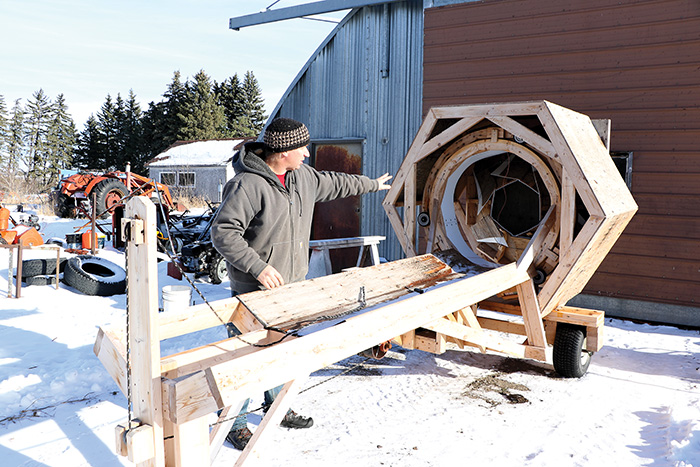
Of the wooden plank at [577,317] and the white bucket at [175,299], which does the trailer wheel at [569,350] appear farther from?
the white bucket at [175,299]

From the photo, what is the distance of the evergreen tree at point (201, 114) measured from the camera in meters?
43.2

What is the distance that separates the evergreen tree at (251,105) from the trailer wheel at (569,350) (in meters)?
48.6

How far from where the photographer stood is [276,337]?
9.66 ft

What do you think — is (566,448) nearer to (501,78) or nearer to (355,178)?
(355,178)

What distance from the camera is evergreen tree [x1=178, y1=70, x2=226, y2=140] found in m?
43.2

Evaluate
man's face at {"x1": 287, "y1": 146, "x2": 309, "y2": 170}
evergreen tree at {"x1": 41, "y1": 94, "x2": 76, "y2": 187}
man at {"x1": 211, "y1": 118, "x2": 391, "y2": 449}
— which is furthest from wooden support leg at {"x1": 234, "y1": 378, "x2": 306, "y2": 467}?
evergreen tree at {"x1": 41, "y1": 94, "x2": 76, "y2": 187}

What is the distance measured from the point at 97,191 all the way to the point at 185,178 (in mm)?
14774

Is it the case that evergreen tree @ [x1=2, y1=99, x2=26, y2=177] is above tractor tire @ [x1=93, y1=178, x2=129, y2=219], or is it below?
above

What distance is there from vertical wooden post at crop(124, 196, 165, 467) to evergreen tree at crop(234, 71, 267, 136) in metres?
50.5

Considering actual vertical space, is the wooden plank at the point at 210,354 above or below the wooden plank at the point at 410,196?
below

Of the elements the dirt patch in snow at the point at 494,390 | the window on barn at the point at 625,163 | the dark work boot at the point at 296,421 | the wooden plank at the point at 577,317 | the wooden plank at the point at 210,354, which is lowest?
the dirt patch in snow at the point at 494,390

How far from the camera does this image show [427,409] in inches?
163

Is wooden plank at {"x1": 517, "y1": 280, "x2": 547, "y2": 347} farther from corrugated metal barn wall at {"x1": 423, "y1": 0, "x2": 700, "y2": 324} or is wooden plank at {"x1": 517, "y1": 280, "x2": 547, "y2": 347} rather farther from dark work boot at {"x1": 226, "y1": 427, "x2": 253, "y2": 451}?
corrugated metal barn wall at {"x1": 423, "y1": 0, "x2": 700, "y2": 324}

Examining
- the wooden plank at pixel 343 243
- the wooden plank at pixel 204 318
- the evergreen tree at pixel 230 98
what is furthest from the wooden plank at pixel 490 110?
the evergreen tree at pixel 230 98
